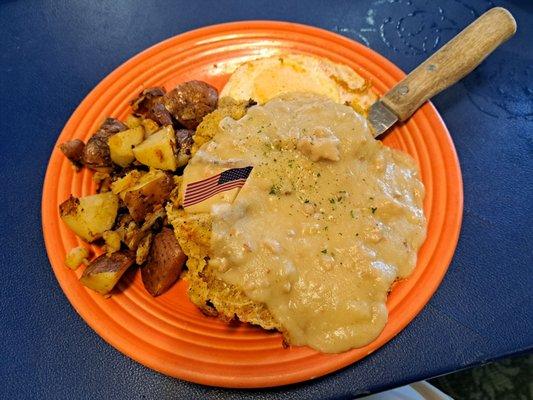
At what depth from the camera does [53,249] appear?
2164 millimetres

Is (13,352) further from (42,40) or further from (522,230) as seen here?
(522,230)

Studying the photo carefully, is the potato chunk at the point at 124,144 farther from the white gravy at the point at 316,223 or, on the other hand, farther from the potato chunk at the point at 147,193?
the white gravy at the point at 316,223

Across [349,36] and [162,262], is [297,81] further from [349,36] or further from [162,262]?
[162,262]

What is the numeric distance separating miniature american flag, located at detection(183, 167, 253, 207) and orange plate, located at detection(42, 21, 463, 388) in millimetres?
477

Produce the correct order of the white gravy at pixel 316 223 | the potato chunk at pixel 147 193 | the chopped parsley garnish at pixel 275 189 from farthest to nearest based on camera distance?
the potato chunk at pixel 147 193, the chopped parsley garnish at pixel 275 189, the white gravy at pixel 316 223

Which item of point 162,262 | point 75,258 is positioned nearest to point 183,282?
point 162,262

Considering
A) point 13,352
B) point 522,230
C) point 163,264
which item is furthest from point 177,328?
point 522,230

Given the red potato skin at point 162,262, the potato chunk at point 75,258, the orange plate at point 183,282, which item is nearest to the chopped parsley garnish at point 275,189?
the red potato skin at point 162,262

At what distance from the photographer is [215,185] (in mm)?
1987

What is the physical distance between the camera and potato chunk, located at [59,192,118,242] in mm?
2098

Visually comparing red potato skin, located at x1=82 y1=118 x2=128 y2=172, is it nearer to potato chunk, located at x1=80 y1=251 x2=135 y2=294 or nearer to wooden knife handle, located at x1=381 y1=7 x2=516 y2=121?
potato chunk, located at x1=80 y1=251 x2=135 y2=294

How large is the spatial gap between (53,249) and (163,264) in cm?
59

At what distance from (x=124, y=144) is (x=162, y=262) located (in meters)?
0.62

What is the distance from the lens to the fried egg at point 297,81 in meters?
2.61
